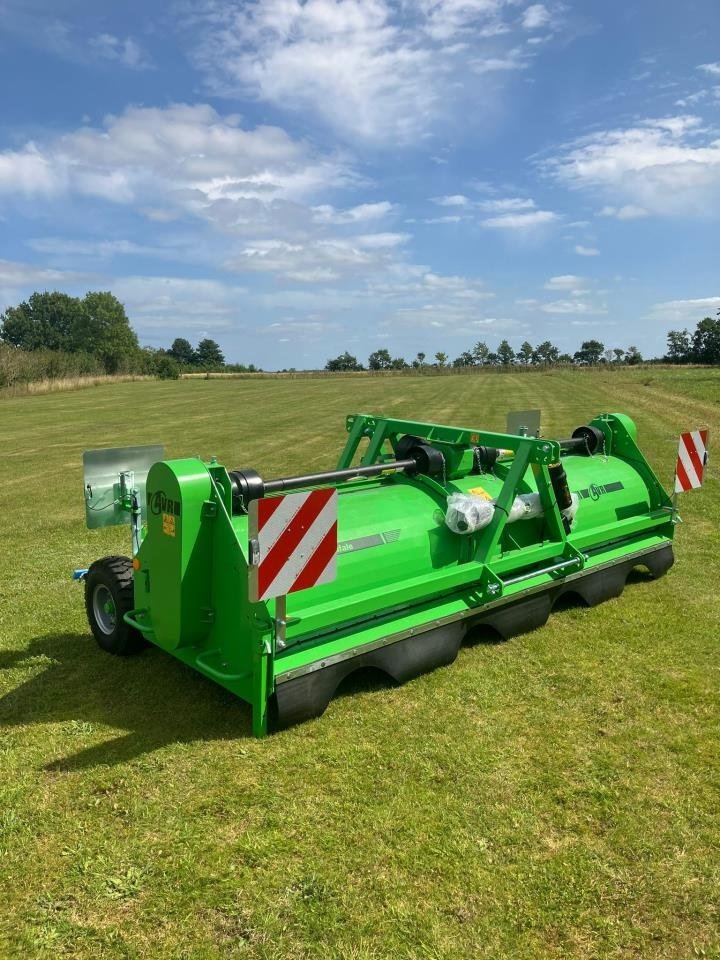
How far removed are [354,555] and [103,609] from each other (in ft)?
6.73

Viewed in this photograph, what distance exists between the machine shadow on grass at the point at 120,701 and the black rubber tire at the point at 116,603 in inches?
3.9

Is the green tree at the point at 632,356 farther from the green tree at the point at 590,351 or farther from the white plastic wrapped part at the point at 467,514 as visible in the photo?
the white plastic wrapped part at the point at 467,514

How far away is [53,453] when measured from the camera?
52.9 ft

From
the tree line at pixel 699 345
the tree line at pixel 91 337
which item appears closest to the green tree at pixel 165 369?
the tree line at pixel 91 337

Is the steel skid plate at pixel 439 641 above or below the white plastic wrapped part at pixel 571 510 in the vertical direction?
below

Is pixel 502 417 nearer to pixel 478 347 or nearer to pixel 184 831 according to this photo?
pixel 184 831

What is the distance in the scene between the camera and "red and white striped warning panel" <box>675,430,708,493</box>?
632cm

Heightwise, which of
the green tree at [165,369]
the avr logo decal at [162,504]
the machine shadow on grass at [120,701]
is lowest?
the machine shadow on grass at [120,701]

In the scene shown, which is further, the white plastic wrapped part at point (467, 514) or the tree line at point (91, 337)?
the tree line at point (91, 337)

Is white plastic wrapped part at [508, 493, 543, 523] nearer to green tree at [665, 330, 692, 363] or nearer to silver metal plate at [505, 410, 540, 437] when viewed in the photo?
silver metal plate at [505, 410, 540, 437]

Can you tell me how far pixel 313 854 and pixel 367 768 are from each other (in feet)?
2.10

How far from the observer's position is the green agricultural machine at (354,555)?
3.57m

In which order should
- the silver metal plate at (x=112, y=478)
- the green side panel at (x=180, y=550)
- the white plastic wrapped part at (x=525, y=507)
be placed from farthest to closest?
1. the white plastic wrapped part at (x=525, y=507)
2. the silver metal plate at (x=112, y=478)
3. the green side panel at (x=180, y=550)

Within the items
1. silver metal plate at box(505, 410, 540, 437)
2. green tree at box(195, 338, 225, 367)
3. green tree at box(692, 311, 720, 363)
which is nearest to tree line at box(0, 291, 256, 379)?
green tree at box(195, 338, 225, 367)
